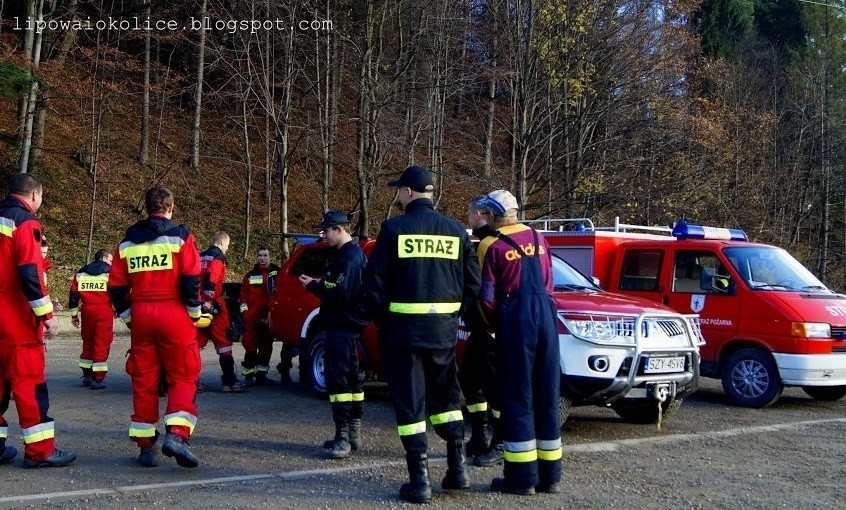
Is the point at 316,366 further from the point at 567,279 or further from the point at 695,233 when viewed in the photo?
the point at 695,233

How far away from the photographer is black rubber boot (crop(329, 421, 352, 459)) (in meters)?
7.34

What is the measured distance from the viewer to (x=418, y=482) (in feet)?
19.4

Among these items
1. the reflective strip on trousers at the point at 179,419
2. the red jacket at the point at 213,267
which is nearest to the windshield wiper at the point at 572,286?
the red jacket at the point at 213,267

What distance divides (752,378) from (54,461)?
24.7ft

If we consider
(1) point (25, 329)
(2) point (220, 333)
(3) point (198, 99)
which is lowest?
(2) point (220, 333)

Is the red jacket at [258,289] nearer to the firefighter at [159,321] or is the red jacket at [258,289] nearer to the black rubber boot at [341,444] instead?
the black rubber boot at [341,444]

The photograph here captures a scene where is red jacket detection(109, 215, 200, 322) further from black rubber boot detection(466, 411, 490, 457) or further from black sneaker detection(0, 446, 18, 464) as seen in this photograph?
black rubber boot detection(466, 411, 490, 457)

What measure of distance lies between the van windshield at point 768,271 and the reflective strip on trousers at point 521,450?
5577mm

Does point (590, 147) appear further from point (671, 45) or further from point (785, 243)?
point (785, 243)

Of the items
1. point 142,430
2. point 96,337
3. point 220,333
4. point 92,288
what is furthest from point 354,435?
point 92,288

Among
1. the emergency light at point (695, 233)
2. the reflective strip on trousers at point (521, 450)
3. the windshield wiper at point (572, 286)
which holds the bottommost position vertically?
the reflective strip on trousers at point (521, 450)

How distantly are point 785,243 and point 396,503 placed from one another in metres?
32.4

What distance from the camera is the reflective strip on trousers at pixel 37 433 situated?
673cm

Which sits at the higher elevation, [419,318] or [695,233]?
[695,233]
